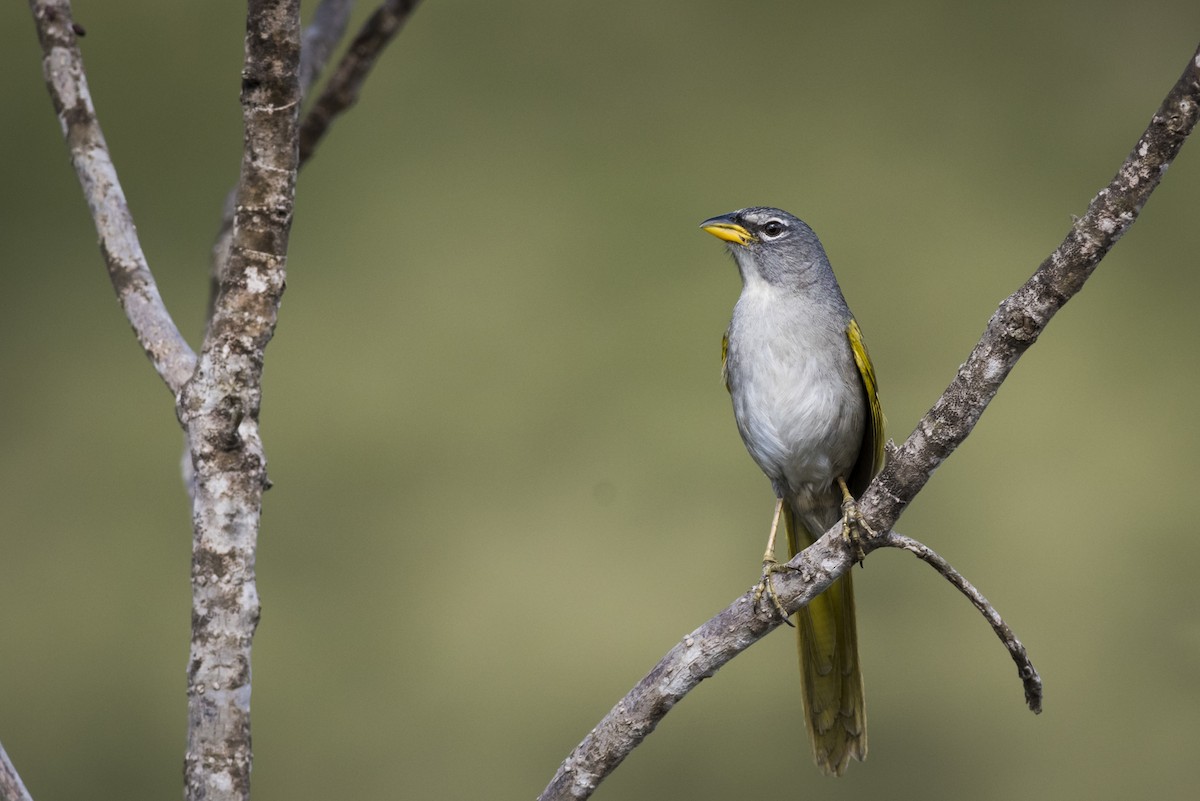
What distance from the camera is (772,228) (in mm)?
2141

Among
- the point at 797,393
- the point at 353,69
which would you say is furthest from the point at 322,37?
the point at 797,393

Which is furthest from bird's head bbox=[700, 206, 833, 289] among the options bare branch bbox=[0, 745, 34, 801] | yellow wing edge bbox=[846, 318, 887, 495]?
bare branch bbox=[0, 745, 34, 801]

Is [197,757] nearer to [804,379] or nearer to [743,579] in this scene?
[804,379]

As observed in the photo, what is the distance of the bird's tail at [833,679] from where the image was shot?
1980 mm

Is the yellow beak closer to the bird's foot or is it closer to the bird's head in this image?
the bird's head

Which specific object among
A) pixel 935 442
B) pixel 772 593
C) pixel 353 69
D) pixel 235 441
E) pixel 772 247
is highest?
pixel 353 69

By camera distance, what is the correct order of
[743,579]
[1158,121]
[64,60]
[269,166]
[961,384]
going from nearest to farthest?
[1158,121], [961,384], [269,166], [64,60], [743,579]

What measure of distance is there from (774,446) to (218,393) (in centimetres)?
93

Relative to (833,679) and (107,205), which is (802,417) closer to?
(833,679)

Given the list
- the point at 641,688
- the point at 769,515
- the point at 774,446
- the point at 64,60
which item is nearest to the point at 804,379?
the point at 774,446

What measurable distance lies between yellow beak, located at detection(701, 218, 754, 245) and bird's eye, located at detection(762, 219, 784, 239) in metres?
0.03

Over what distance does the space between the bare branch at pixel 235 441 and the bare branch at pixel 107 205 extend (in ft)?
Result: 0.55

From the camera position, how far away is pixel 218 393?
4.77ft

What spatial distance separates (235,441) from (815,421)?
939 millimetres
